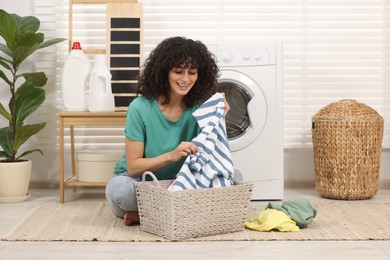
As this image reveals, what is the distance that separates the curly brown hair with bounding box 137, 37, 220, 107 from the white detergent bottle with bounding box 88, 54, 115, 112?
79 centimetres

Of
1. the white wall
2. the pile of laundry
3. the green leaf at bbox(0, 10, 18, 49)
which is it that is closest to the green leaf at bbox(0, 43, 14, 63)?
the green leaf at bbox(0, 10, 18, 49)

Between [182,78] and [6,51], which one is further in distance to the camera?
[6,51]

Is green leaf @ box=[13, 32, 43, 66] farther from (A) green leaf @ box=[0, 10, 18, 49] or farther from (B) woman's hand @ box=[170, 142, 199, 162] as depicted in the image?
(B) woman's hand @ box=[170, 142, 199, 162]

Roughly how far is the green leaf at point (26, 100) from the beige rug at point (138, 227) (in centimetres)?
54

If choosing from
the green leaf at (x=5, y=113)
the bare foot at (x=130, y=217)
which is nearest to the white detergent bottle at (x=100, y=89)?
the green leaf at (x=5, y=113)

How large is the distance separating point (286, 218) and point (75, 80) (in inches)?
59.6

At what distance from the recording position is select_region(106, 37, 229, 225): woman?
2.81 m

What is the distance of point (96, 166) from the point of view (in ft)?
12.4

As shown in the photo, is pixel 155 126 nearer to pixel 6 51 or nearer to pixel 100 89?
pixel 100 89

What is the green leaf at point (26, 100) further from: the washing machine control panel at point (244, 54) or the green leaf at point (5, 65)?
the washing machine control panel at point (244, 54)

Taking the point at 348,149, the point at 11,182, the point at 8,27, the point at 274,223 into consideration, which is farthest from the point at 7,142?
the point at 348,149
